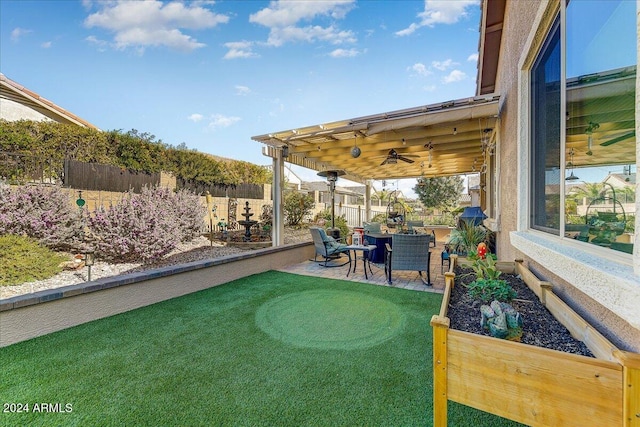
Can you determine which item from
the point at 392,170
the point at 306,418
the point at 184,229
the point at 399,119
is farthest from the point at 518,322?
the point at 392,170

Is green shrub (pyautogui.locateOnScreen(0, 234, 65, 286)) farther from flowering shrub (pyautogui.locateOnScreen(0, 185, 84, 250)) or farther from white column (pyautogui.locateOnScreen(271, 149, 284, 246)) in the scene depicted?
white column (pyautogui.locateOnScreen(271, 149, 284, 246))

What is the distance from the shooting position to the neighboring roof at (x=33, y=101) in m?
8.82

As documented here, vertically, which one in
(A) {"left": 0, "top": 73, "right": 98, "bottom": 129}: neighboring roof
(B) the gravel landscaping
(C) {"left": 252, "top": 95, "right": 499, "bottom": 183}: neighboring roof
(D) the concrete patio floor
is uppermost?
(A) {"left": 0, "top": 73, "right": 98, "bottom": 129}: neighboring roof

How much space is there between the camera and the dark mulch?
5.10 ft

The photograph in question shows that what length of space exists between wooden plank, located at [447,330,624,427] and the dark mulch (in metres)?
0.41

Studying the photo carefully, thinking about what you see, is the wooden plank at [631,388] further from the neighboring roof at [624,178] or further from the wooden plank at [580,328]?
the neighboring roof at [624,178]

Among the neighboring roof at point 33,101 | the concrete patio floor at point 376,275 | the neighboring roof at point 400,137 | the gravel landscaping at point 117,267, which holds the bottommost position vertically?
the concrete patio floor at point 376,275

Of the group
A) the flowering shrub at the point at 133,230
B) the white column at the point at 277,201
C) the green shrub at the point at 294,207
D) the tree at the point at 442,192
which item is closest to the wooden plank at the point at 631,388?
the flowering shrub at the point at 133,230

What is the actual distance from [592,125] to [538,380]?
4.58ft

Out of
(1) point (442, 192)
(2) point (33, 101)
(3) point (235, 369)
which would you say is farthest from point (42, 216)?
(1) point (442, 192)

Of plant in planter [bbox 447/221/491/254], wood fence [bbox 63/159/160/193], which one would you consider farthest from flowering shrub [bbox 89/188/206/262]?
plant in planter [bbox 447/221/491/254]

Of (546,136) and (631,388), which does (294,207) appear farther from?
(631,388)

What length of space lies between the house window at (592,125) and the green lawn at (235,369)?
144 centimetres

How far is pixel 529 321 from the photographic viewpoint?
6.24ft
